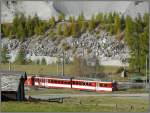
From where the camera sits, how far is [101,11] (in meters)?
134

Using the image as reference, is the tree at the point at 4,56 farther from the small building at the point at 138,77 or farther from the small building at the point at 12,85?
the small building at the point at 12,85

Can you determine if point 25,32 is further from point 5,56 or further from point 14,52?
point 5,56

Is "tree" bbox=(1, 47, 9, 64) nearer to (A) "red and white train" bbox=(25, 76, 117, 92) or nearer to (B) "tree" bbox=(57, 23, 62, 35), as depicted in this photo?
(A) "red and white train" bbox=(25, 76, 117, 92)

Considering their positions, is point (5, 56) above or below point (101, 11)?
below

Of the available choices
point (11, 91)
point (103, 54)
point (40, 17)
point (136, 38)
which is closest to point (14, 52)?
point (136, 38)

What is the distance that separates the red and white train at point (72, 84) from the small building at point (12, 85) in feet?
66.6

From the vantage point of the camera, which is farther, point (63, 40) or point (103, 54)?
point (63, 40)

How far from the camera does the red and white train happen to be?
159 feet

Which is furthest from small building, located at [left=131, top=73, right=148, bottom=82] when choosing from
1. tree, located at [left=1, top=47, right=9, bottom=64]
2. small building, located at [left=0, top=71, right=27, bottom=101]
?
small building, located at [left=0, top=71, right=27, bottom=101]

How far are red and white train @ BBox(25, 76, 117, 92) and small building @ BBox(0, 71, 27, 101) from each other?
799 inches

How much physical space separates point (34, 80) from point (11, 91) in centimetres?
2577

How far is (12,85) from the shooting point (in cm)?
2794

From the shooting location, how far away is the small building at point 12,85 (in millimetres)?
26998

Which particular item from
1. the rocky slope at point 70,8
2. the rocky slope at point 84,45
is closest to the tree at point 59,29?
the rocky slope at point 84,45
